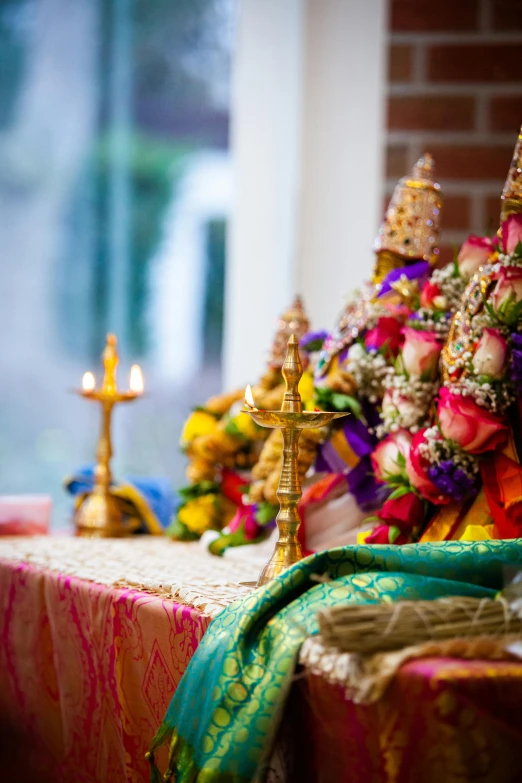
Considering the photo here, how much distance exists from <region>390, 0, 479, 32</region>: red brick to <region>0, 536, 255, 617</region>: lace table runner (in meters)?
1.43

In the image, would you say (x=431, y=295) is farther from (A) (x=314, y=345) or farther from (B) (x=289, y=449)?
(B) (x=289, y=449)

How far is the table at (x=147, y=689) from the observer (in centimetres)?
90

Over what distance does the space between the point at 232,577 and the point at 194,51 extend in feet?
7.49

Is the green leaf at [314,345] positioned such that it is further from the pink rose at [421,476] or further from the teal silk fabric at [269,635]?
the teal silk fabric at [269,635]

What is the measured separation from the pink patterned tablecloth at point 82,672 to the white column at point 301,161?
4.95ft

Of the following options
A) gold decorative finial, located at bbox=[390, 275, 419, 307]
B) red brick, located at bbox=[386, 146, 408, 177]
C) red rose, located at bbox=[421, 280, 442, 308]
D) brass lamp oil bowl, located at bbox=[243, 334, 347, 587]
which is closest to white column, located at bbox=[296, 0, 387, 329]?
red brick, located at bbox=[386, 146, 408, 177]

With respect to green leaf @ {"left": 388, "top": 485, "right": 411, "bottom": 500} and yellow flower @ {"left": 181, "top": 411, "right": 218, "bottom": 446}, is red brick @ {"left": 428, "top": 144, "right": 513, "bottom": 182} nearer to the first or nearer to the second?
yellow flower @ {"left": 181, "top": 411, "right": 218, "bottom": 446}

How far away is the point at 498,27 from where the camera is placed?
2.56 m

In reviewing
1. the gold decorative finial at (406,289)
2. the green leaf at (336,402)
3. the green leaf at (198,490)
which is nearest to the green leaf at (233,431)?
the green leaf at (198,490)

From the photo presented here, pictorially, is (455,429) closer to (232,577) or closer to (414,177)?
(232,577)

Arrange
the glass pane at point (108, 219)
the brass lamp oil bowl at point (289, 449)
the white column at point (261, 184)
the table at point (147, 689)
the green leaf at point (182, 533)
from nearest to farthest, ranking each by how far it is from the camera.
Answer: the table at point (147, 689) < the brass lamp oil bowl at point (289, 449) < the green leaf at point (182, 533) < the white column at point (261, 184) < the glass pane at point (108, 219)

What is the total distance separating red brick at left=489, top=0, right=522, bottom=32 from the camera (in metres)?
2.54

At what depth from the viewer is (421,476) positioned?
146cm

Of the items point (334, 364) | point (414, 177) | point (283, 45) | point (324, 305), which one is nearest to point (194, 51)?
point (283, 45)
